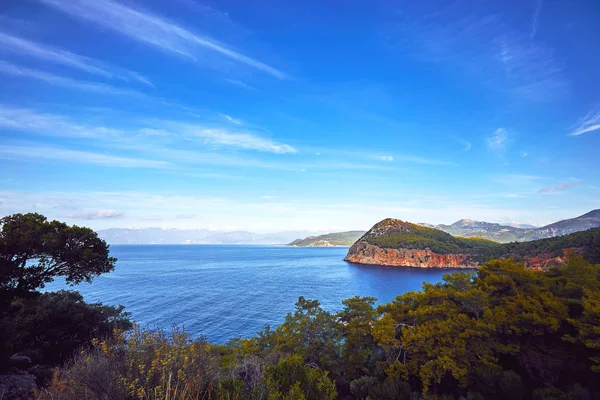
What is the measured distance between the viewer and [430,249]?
13188 cm

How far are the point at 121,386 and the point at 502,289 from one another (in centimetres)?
2343

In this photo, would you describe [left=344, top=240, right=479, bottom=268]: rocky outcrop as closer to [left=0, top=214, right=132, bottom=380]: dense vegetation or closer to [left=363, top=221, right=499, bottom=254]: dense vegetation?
[left=363, top=221, right=499, bottom=254]: dense vegetation

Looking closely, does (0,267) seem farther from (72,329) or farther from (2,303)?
(72,329)

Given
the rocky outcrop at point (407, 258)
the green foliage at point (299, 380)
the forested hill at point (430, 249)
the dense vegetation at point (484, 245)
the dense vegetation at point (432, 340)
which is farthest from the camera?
the rocky outcrop at point (407, 258)

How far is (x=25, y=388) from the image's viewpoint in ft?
40.0

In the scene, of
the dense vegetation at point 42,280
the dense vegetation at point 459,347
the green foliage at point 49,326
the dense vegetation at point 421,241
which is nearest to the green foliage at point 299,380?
the dense vegetation at point 459,347

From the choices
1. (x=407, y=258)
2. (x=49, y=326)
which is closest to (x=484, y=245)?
(x=407, y=258)

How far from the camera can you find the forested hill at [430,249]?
84.6m

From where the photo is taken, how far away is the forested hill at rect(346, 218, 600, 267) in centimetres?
8462

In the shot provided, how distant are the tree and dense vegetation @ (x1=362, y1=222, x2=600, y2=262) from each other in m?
69.5

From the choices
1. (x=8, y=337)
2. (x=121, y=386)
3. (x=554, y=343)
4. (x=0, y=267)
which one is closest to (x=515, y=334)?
(x=554, y=343)

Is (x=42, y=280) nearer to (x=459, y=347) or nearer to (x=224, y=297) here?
(x=459, y=347)

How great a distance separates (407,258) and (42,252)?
135 meters

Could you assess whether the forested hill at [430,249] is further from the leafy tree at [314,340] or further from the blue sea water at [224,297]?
the leafy tree at [314,340]
